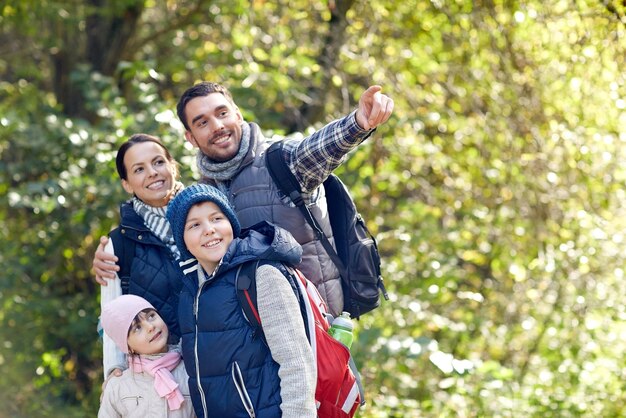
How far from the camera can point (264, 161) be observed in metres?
3.61

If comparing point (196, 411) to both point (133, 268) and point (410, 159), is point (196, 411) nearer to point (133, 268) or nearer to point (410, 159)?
point (133, 268)

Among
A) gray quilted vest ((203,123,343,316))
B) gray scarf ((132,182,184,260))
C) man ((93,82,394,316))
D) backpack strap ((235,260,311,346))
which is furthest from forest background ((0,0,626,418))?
backpack strap ((235,260,311,346))

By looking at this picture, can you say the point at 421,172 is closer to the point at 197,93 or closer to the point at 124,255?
the point at 197,93

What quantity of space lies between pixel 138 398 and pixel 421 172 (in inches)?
188

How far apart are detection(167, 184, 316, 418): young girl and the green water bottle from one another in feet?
0.78

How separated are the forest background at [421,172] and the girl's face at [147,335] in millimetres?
2773

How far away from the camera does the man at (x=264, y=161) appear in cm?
343

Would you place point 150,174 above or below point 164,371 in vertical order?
above

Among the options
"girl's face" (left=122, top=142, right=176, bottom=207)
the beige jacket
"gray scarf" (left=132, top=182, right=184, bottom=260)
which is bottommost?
the beige jacket

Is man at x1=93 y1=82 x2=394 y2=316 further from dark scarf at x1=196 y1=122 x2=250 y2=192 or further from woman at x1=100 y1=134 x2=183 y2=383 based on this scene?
woman at x1=100 y1=134 x2=183 y2=383

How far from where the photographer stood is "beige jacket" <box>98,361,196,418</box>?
137 inches

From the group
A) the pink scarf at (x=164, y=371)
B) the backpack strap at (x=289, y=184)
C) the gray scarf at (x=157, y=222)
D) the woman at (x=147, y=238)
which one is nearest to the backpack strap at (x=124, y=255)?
the woman at (x=147, y=238)

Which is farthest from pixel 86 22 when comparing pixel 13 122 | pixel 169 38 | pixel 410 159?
pixel 410 159

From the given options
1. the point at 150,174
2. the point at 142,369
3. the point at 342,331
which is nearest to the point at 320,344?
the point at 342,331
